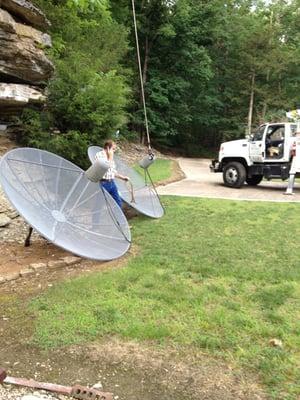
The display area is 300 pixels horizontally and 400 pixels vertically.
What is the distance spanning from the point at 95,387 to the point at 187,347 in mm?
979

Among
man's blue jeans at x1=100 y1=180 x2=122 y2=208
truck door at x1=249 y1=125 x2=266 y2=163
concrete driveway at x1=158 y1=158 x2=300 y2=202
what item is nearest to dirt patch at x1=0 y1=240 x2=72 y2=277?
man's blue jeans at x1=100 y1=180 x2=122 y2=208

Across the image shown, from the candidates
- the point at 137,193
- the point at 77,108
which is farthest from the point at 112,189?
the point at 77,108

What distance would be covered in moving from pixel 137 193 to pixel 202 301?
4654 mm

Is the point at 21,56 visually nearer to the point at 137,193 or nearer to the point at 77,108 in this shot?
the point at 77,108

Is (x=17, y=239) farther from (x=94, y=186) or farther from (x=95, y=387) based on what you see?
(x=95, y=387)

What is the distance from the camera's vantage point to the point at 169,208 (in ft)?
32.5

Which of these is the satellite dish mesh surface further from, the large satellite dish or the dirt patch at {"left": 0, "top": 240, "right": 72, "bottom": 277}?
the large satellite dish

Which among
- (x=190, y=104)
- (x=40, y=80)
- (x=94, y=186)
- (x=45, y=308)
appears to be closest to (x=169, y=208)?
(x=94, y=186)

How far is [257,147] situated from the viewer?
46.4ft

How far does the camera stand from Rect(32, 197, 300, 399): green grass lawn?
400 cm

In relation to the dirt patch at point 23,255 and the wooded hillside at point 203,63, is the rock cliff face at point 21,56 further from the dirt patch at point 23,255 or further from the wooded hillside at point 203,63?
the wooded hillside at point 203,63

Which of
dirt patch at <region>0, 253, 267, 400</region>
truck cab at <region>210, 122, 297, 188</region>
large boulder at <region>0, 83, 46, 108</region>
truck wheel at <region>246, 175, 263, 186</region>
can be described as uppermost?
large boulder at <region>0, 83, 46, 108</region>

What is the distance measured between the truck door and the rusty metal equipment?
38.8 feet

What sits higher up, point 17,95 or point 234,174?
point 17,95
